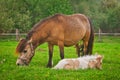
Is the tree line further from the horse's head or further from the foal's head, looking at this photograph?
the foal's head

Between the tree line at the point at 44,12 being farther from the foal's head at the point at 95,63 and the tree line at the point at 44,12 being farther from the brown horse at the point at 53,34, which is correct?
the foal's head at the point at 95,63

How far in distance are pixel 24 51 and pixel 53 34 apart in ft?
4.38

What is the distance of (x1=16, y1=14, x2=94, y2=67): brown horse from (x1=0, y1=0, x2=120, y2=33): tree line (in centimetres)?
2009

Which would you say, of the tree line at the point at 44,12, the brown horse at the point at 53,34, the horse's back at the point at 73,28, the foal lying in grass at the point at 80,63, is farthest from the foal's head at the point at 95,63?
the tree line at the point at 44,12

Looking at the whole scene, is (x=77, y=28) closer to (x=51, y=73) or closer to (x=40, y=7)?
(x=51, y=73)

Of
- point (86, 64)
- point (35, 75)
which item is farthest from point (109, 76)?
point (35, 75)

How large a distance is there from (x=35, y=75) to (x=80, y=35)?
398 cm

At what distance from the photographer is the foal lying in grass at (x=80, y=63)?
881 centimetres

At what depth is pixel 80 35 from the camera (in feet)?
37.0

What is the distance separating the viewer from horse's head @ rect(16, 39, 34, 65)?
9180mm

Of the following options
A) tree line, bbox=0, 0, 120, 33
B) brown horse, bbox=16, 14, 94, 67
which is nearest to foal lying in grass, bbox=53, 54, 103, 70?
brown horse, bbox=16, 14, 94, 67

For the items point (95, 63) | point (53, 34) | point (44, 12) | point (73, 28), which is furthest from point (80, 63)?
point (44, 12)

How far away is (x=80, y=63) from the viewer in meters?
9.12

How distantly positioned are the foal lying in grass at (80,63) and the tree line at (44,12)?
22151 mm
